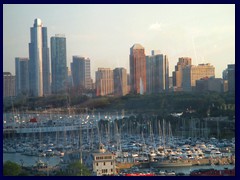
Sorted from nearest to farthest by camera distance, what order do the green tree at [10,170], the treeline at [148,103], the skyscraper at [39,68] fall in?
the green tree at [10,170], the skyscraper at [39,68], the treeline at [148,103]

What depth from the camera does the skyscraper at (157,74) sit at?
6832 millimetres

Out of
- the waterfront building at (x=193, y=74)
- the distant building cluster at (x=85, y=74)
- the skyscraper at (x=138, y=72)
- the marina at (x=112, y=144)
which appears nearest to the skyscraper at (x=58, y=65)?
the distant building cluster at (x=85, y=74)

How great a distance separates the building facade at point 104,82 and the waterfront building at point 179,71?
3.03 ft

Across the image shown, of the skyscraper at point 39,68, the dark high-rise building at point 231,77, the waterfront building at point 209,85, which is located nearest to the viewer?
the skyscraper at point 39,68

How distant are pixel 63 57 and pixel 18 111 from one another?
3.14ft

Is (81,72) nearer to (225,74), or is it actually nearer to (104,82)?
(104,82)

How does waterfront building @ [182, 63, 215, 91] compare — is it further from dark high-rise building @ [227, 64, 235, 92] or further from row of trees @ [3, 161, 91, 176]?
row of trees @ [3, 161, 91, 176]

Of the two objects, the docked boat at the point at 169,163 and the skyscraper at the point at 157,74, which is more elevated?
the skyscraper at the point at 157,74

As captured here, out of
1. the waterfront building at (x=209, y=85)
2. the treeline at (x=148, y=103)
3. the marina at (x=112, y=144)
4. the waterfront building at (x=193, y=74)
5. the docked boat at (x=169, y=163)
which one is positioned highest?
the waterfront building at (x=193, y=74)

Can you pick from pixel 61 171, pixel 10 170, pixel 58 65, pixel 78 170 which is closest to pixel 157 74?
pixel 58 65

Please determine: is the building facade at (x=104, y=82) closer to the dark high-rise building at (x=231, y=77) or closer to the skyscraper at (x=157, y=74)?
the skyscraper at (x=157, y=74)

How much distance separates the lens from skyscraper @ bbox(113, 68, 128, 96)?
6.54 metres
